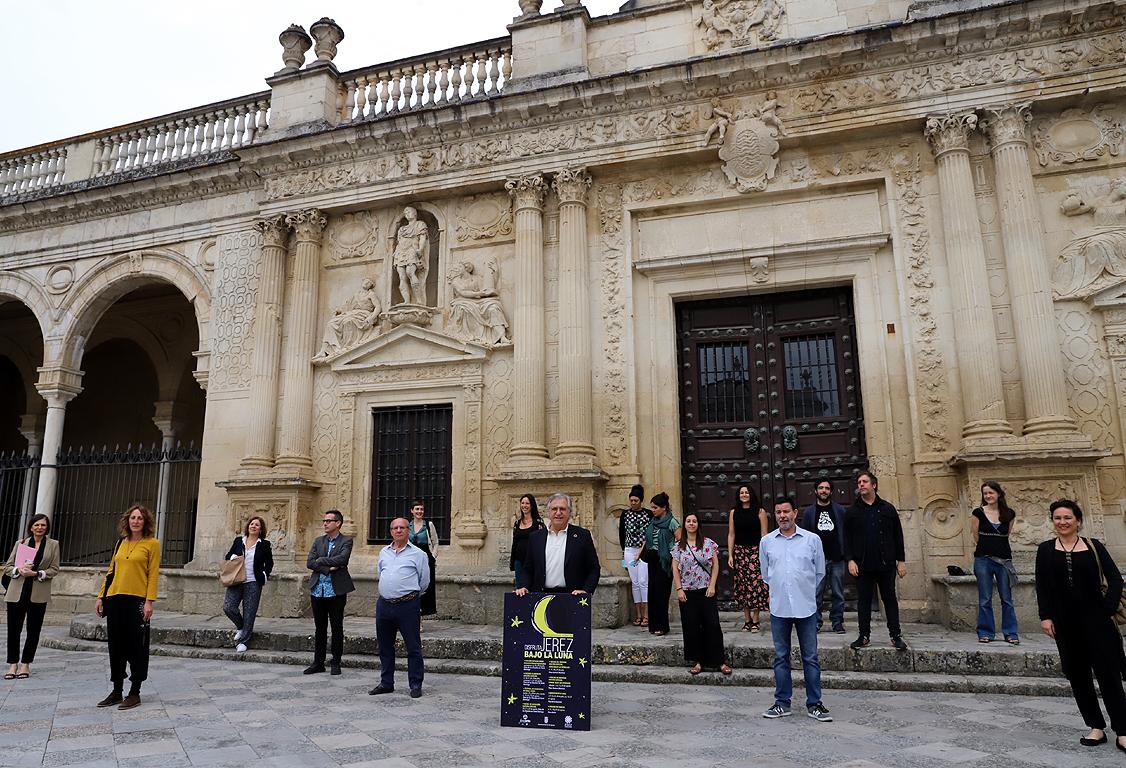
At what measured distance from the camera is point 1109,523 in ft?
29.2

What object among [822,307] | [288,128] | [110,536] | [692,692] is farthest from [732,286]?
[110,536]

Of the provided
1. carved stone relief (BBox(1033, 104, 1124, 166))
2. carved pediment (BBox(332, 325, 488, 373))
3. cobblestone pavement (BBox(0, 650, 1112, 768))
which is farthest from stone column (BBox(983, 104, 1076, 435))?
carved pediment (BBox(332, 325, 488, 373))

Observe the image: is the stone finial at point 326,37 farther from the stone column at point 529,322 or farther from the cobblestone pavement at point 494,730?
the cobblestone pavement at point 494,730

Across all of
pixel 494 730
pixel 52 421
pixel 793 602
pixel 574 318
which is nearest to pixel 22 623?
pixel 494 730

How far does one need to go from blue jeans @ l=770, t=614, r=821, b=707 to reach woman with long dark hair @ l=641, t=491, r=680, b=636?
278cm

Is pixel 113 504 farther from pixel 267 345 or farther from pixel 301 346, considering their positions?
pixel 301 346

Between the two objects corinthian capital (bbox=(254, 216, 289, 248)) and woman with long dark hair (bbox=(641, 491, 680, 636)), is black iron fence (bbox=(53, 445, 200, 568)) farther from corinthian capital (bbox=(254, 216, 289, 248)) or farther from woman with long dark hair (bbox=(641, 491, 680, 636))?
woman with long dark hair (bbox=(641, 491, 680, 636))

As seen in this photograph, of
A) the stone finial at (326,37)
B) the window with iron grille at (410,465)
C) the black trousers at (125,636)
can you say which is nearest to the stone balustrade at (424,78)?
the stone finial at (326,37)

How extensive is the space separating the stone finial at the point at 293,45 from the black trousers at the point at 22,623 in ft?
30.8

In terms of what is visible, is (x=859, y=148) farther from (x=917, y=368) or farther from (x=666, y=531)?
(x=666, y=531)

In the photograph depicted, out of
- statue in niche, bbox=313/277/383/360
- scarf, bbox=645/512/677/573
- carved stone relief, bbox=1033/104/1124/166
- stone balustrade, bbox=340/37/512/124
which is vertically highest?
stone balustrade, bbox=340/37/512/124

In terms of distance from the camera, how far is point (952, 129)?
1010 cm

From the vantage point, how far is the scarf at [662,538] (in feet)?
28.3

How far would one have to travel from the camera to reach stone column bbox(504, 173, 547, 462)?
35.4 ft
